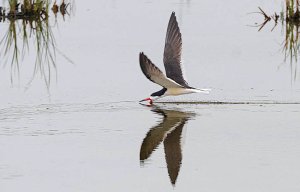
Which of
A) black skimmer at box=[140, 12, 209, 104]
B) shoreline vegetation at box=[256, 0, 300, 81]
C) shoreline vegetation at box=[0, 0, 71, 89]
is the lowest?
shoreline vegetation at box=[256, 0, 300, 81]

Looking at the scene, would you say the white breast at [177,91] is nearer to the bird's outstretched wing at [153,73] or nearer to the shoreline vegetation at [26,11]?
the bird's outstretched wing at [153,73]

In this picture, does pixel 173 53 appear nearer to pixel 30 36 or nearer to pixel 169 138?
pixel 169 138

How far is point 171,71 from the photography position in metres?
10.8

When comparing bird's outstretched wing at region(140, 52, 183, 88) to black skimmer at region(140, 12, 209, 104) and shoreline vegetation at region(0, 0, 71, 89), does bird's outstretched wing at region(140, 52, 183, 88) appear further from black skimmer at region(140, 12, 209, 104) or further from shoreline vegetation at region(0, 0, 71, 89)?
shoreline vegetation at region(0, 0, 71, 89)

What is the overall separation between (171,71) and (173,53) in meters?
0.30

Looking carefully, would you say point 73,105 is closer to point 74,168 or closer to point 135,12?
point 74,168

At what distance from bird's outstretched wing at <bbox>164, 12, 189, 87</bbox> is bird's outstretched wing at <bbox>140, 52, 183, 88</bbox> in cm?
53

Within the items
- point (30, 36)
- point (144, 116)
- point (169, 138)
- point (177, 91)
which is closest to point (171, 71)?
point (177, 91)

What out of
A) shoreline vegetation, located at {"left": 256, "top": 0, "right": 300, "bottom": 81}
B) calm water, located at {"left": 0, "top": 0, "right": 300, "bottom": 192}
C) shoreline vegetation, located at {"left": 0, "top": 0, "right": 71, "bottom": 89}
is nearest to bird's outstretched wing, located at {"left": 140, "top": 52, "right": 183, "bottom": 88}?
calm water, located at {"left": 0, "top": 0, "right": 300, "bottom": 192}

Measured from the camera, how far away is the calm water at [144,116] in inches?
279

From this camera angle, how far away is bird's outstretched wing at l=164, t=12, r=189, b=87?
35.4ft

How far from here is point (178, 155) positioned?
7.76 m

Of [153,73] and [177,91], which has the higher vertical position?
[153,73]

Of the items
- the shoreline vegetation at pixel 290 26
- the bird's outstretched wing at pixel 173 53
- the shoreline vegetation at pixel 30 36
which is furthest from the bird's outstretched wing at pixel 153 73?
the shoreline vegetation at pixel 290 26
